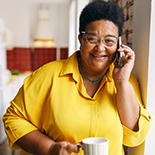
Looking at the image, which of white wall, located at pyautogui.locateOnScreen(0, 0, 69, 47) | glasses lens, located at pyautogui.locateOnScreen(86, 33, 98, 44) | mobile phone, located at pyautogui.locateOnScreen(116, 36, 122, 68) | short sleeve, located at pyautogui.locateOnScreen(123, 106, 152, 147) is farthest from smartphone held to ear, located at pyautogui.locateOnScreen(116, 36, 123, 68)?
white wall, located at pyautogui.locateOnScreen(0, 0, 69, 47)

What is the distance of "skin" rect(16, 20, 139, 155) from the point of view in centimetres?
112

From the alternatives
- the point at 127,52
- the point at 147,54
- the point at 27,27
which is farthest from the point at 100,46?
the point at 27,27

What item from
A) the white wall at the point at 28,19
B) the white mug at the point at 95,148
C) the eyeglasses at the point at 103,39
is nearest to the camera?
the white mug at the point at 95,148

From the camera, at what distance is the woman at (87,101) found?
1.13 metres

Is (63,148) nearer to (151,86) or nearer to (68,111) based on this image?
(68,111)

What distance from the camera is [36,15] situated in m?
6.70

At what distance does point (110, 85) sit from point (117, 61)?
0.46ft

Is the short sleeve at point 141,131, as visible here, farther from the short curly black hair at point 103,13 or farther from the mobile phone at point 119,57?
the short curly black hair at point 103,13

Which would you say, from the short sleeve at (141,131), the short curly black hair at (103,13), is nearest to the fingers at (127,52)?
the short curly black hair at (103,13)

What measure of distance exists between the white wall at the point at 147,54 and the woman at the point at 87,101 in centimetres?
7

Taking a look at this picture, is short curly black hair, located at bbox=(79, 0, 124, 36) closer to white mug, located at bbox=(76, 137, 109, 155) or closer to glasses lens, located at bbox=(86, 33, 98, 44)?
glasses lens, located at bbox=(86, 33, 98, 44)

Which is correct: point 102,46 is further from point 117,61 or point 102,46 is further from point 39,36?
point 39,36

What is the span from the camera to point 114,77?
46.0 inches

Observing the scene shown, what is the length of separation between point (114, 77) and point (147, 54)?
219mm
